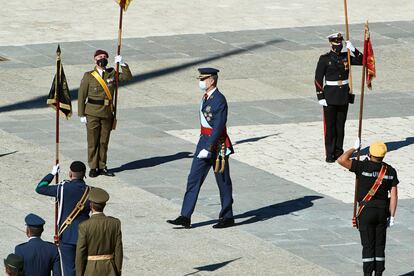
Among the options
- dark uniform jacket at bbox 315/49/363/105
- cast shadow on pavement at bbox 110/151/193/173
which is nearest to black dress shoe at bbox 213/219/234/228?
cast shadow on pavement at bbox 110/151/193/173

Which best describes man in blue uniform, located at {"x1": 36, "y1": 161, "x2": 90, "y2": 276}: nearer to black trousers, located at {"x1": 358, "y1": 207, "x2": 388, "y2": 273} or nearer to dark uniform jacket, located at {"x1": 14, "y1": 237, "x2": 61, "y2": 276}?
dark uniform jacket, located at {"x1": 14, "y1": 237, "x2": 61, "y2": 276}

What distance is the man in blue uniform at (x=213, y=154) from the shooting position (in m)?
17.1

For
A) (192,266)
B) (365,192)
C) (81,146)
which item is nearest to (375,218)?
(365,192)

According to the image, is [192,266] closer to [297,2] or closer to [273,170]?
[273,170]

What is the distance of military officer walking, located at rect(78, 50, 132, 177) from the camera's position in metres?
19.1

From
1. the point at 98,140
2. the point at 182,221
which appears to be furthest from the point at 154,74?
the point at 182,221

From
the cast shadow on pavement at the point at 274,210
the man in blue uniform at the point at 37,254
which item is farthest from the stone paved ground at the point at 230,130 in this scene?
the man in blue uniform at the point at 37,254

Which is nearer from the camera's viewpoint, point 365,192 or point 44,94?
point 365,192

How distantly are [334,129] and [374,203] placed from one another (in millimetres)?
5860

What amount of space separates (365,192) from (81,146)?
6.60 m

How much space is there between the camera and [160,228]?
16828mm

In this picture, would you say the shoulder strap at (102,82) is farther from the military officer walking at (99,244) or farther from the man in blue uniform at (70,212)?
the military officer walking at (99,244)

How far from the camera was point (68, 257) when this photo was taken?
14.1 m

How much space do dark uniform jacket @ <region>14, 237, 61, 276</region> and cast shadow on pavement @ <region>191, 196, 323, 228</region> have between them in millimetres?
4585
